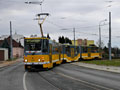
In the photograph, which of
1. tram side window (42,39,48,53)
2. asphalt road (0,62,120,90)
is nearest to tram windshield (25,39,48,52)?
tram side window (42,39,48,53)

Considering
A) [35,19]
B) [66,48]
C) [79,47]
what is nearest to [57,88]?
[35,19]

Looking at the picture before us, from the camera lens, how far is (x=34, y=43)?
18641 mm

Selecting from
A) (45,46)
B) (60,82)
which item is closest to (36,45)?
(45,46)

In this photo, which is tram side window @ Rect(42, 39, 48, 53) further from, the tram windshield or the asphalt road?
the asphalt road

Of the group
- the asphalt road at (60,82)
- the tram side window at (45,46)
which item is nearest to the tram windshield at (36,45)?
the tram side window at (45,46)

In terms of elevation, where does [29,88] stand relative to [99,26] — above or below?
below

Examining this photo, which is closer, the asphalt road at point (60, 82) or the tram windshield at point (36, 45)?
the asphalt road at point (60, 82)

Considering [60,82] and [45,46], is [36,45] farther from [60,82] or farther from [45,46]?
[60,82]

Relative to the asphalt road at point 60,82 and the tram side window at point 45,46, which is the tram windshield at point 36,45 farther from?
the asphalt road at point 60,82

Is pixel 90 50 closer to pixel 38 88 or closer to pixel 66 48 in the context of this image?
pixel 66 48

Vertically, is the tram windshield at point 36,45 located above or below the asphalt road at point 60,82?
above

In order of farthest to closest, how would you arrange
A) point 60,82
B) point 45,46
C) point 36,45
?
point 45,46
point 36,45
point 60,82

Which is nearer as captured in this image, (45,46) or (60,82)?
(60,82)

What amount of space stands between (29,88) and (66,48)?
2294 centimetres
